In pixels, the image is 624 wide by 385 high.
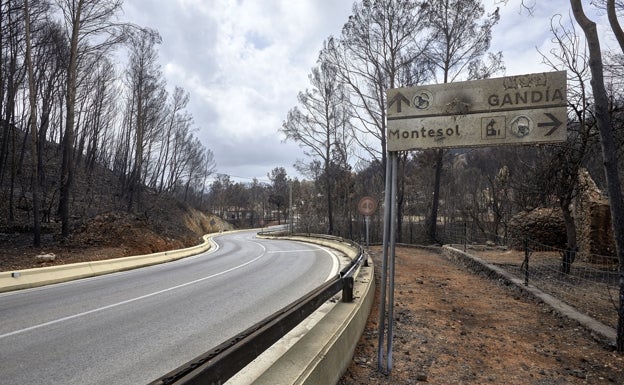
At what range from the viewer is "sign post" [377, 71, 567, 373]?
3.84 metres

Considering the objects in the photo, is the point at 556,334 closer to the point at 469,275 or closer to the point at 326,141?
the point at 469,275

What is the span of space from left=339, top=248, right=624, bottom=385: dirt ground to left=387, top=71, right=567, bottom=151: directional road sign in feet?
8.48

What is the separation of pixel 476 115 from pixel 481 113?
0.05 meters

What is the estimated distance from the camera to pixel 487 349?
17.5 feet

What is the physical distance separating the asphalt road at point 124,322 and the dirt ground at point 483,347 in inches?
92.5

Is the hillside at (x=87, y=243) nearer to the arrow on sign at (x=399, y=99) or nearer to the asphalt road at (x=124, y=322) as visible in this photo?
the asphalt road at (x=124, y=322)

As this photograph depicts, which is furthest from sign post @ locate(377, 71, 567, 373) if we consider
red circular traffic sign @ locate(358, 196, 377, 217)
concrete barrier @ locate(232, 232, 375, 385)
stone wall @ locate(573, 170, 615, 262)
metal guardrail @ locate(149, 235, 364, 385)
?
red circular traffic sign @ locate(358, 196, 377, 217)

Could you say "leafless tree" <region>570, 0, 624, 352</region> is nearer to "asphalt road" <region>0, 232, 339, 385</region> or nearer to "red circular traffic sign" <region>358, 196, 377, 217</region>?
"asphalt road" <region>0, 232, 339, 385</region>

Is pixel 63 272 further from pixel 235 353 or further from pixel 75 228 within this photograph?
pixel 235 353

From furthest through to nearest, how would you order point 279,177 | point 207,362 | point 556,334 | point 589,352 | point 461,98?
point 279,177
point 556,334
point 589,352
point 461,98
point 207,362

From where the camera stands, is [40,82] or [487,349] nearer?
[487,349]

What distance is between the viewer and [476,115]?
13.4 ft

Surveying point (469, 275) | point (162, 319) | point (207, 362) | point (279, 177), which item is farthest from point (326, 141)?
point (279, 177)

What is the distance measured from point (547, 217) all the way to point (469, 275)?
5.91 meters
